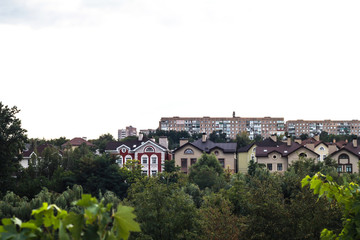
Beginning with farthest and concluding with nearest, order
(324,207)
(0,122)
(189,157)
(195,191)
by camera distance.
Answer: (189,157), (0,122), (195,191), (324,207)

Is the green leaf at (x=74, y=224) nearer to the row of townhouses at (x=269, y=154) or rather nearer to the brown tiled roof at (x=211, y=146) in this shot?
the row of townhouses at (x=269, y=154)

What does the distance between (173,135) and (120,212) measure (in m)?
134

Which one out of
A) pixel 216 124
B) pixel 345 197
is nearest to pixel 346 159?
pixel 345 197

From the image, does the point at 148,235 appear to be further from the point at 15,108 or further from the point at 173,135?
the point at 173,135

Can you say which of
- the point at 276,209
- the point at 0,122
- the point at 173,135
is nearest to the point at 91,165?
the point at 0,122

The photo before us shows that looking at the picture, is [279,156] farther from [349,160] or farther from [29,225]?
[29,225]

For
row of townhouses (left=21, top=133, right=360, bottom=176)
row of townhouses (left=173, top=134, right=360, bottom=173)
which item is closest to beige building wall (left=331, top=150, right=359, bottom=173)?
row of townhouses (left=173, top=134, right=360, bottom=173)

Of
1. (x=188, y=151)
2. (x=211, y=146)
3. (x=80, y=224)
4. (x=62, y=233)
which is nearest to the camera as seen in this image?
(x=62, y=233)

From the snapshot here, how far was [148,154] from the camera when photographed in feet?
219

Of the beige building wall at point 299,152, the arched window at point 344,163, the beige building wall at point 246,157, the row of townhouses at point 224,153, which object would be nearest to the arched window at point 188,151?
the row of townhouses at point 224,153

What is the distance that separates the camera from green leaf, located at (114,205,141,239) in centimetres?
301

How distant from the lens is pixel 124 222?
3.01 meters

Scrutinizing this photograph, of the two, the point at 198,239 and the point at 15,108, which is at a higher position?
the point at 15,108

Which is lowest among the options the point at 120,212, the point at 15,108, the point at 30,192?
the point at 30,192
